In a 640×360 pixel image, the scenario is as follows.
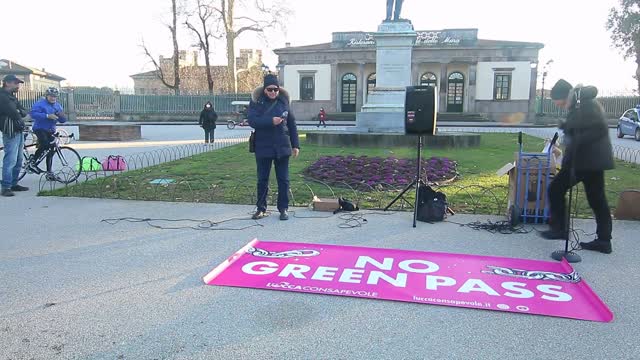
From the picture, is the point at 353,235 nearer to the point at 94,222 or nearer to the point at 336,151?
the point at 94,222

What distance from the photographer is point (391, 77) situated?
18297 mm

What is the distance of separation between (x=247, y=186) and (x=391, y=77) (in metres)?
10.4

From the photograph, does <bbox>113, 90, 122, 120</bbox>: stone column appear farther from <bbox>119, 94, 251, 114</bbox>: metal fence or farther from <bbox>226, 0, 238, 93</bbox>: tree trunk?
<bbox>226, 0, 238, 93</bbox>: tree trunk

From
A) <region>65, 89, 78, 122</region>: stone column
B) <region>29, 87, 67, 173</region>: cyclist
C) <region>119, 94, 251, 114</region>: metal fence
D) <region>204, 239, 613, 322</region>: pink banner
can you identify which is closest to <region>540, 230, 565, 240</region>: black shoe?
<region>204, 239, 613, 322</region>: pink banner

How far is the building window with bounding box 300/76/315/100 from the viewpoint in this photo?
4869cm

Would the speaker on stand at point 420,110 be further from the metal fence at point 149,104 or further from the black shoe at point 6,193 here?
the metal fence at point 149,104

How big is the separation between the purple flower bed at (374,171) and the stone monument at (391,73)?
255 inches

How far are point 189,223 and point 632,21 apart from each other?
49713 millimetres

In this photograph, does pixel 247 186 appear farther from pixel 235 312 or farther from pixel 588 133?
pixel 588 133

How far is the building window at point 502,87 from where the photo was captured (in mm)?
44469

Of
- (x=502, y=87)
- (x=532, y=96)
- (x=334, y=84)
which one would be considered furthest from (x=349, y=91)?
(x=532, y=96)

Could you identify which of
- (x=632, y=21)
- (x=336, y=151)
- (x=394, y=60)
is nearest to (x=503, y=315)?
(x=336, y=151)

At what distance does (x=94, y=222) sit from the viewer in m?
6.83

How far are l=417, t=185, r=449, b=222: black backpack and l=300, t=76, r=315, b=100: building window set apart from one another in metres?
42.8
